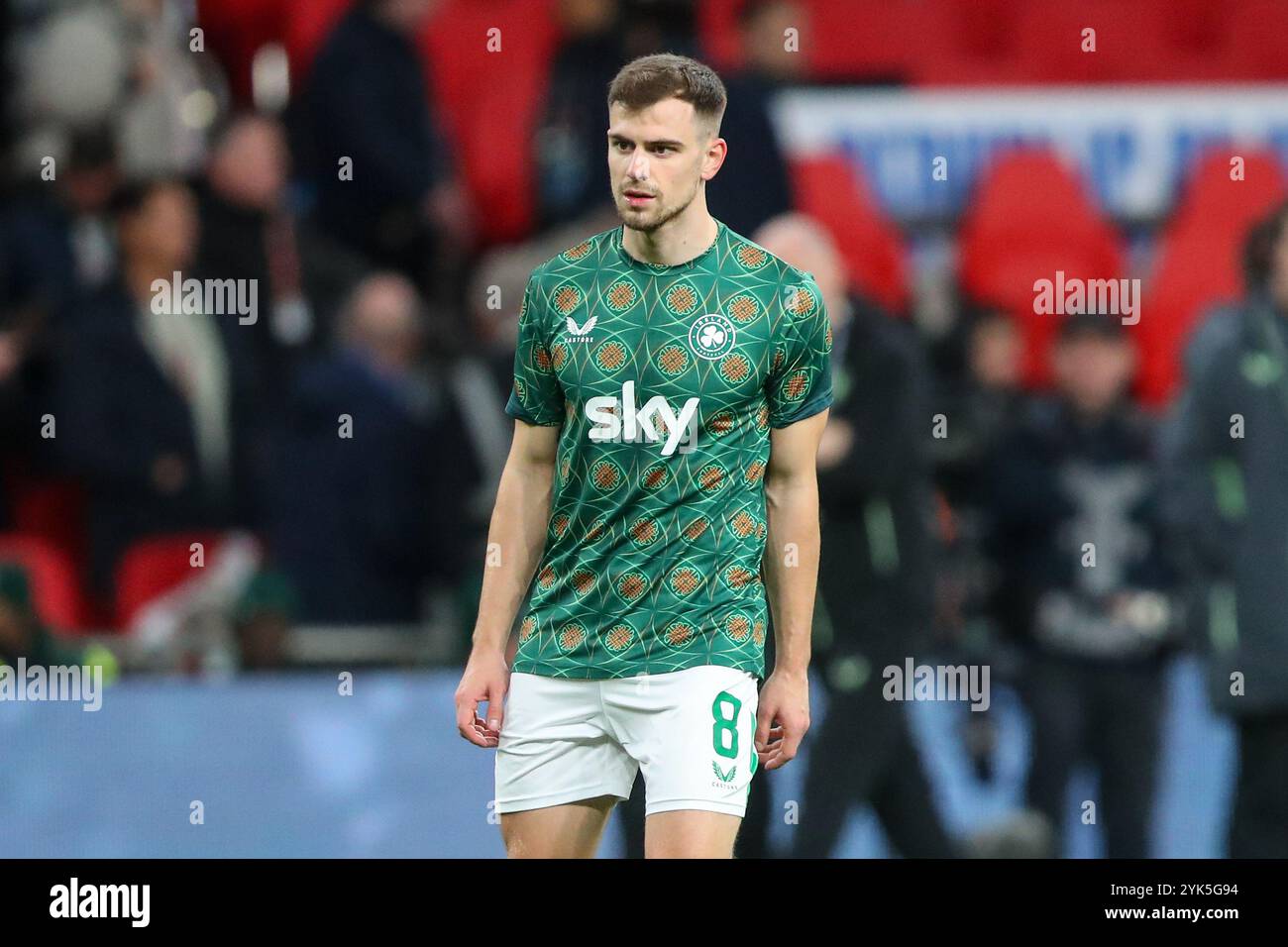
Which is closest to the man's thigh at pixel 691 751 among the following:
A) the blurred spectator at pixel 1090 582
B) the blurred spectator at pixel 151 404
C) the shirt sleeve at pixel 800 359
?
the shirt sleeve at pixel 800 359

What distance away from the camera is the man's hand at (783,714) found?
4.09 m

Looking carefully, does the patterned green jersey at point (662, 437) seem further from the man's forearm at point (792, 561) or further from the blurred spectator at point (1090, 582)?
the blurred spectator at point (1090, 582)

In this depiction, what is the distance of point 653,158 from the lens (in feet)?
13.0

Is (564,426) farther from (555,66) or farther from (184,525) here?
(555,66)

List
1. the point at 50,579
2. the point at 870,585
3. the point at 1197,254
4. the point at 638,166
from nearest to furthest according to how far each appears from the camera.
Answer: the point at 638,166
the point at 870,585
the point at 50,579
the point at 1197,254

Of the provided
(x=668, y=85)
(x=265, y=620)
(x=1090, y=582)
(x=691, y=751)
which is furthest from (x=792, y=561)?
(x=265, y=620)

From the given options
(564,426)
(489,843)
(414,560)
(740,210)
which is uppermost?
(740,210)

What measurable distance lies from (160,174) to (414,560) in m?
1.73

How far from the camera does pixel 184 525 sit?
7273 millimetres

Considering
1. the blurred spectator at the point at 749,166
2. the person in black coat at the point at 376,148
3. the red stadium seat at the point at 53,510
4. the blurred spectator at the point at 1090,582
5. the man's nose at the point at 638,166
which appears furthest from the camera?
the person in black coat at the point at 376,148

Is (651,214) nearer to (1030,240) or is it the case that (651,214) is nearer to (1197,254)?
(1030,240)

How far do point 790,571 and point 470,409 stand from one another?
9.81 ft
